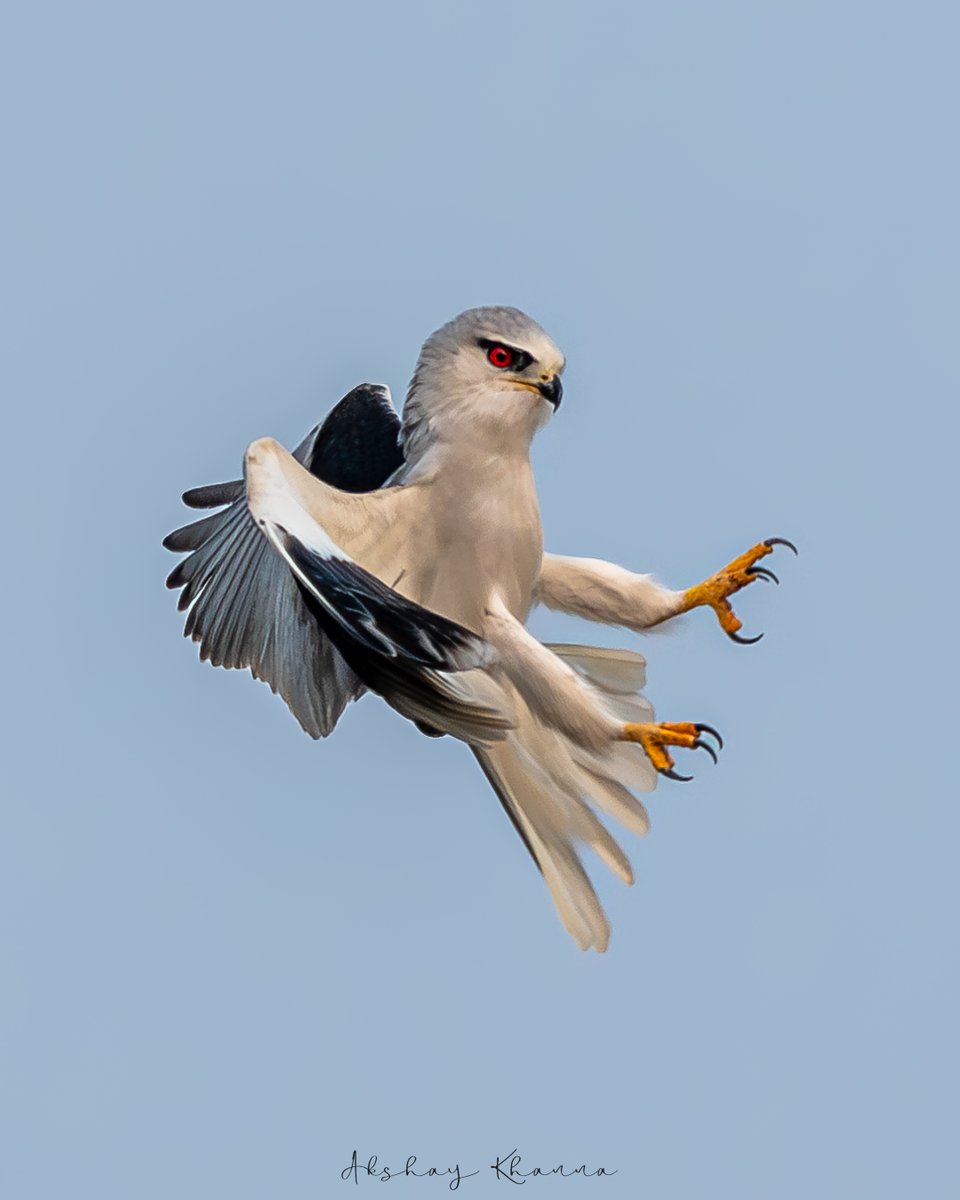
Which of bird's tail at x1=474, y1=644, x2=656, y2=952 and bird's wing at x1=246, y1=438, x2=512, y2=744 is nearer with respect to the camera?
bird's wing at x1=246, y1=438, x2=512, y2=744

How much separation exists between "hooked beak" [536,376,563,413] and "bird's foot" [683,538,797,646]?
123 cm

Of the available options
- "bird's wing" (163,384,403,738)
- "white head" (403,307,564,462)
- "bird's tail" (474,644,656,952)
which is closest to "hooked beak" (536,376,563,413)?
"white head" (403,307,564,462)

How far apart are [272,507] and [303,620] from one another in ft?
4.35

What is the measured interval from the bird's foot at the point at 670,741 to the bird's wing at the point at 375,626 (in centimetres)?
76

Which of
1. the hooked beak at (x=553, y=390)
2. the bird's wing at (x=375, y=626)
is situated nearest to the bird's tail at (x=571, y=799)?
the bird's wing at (x=375, y=626)

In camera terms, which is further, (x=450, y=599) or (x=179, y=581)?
(x=179, y=581)

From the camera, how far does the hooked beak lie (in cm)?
858

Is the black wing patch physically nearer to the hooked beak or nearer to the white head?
the white head

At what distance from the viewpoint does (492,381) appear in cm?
866

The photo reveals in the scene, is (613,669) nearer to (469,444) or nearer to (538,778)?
(538,778)

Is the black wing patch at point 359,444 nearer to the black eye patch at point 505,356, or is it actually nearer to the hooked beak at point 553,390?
the black eye patch at point 505,356

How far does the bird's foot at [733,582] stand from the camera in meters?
9.37

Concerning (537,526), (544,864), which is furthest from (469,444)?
(544,864)

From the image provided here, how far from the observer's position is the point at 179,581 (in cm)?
992
